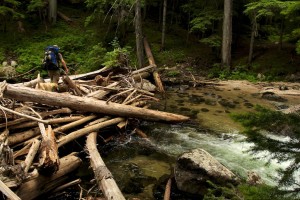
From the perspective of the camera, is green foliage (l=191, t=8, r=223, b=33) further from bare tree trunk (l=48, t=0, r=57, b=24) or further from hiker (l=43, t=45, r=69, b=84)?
bare tree trunk (l=48, t=0, r=57, b=24)

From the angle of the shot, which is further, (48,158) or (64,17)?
(64,17)

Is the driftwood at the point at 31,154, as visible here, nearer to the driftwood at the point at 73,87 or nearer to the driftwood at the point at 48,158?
the driftwood at the point at 48,158

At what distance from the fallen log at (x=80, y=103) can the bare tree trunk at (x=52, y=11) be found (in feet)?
64.5

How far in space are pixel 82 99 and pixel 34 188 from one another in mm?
3857

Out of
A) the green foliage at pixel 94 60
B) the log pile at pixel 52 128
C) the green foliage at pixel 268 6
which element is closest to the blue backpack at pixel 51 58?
the log pile at pixel 52 128

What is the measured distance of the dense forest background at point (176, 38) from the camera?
60.5ft

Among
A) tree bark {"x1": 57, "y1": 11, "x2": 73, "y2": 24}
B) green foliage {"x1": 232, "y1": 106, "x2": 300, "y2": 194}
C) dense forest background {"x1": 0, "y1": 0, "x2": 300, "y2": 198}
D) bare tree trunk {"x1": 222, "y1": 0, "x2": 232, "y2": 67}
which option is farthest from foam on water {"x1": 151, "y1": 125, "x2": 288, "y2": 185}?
tree bark {"x1": 57, "y1": 11, "x2": 73, "y2": 24}

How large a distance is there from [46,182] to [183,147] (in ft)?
13.3

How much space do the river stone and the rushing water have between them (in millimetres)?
661

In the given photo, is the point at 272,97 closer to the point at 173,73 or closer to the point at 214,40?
the point at 173,73

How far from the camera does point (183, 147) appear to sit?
8328mm

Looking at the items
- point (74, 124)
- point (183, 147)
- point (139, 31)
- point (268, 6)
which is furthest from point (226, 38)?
point (74, 124)

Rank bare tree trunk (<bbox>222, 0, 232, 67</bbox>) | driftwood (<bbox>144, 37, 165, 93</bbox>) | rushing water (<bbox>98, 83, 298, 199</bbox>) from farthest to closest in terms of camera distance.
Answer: bare tree trunk (<bbox>222, 0, 232, 67</bbox>)
driftwood (<bbox>144, 37, 165, 93</bbox>)
rushing water (<bbox>98, 83, 298, 199</bbox>)

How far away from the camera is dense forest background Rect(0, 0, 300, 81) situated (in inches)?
726
